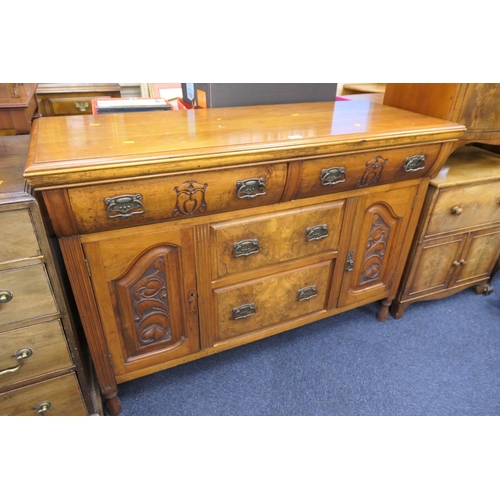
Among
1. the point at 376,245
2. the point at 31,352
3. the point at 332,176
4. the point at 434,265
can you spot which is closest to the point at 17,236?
the point at 31,352

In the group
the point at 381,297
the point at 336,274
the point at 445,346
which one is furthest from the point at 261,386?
the point at 445,346

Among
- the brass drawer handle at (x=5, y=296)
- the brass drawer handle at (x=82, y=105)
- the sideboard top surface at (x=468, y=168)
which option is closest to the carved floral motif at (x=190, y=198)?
the brass drawer handle at (x=5, y=296)

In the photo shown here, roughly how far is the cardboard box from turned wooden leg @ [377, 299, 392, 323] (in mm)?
895

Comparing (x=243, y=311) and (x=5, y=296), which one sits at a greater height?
(x=5, y=296)

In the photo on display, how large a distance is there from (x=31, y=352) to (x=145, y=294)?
0.32 m

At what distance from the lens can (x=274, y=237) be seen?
1.18 meters

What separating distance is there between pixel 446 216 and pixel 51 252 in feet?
4.54

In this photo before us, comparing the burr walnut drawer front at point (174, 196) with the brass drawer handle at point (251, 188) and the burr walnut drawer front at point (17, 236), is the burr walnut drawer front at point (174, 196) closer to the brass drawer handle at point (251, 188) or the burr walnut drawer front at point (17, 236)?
the brass drawer handle at point (251, 188)

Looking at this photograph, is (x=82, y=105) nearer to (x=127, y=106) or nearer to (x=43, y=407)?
(x=127, y=106)

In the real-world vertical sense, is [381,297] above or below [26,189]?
below

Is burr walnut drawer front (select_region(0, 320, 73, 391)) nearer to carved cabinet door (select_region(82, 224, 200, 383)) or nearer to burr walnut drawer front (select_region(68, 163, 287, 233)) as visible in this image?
carved cabinet door (select_region(82, 224, 200, 383))

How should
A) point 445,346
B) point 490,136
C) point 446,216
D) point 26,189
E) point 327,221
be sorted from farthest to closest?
point 445,346, point 446,216, point 490,136, point 327,221, point 26,189

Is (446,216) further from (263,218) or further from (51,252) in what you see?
(51,252)

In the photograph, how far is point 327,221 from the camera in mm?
1244
